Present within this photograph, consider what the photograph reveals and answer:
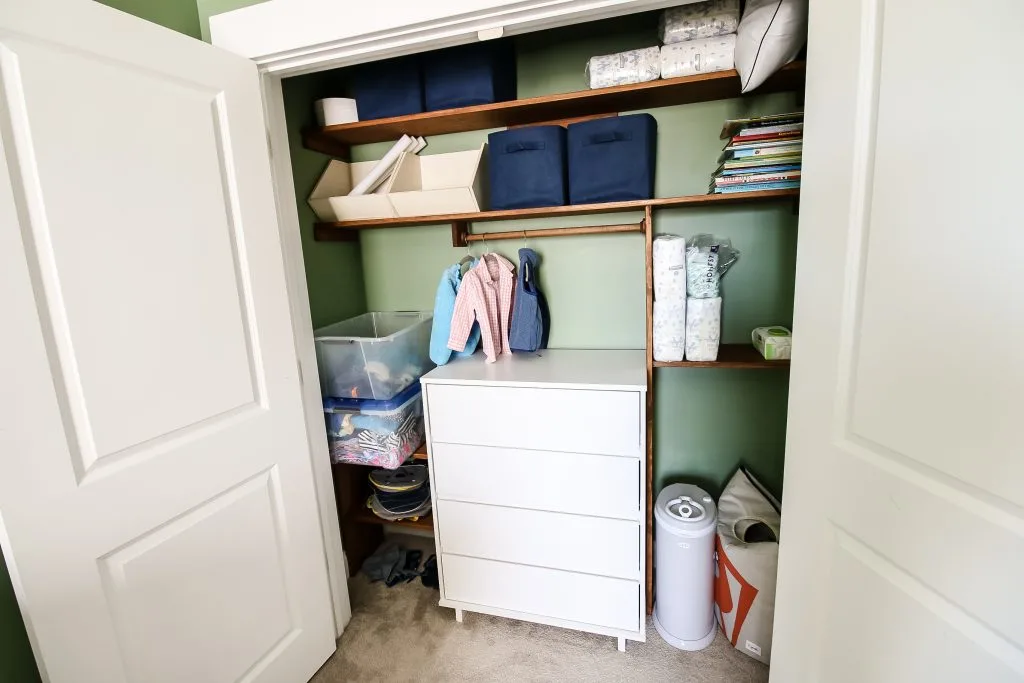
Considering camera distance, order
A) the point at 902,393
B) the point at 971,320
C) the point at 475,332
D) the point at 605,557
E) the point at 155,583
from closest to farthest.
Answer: the point at 971,320 < the point at 902,393 < the point at 155,583 < the point at 605,557 < the point at 475,332

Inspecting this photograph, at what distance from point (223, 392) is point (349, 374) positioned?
21.4 inches

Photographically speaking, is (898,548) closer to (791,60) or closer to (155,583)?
(791,60)

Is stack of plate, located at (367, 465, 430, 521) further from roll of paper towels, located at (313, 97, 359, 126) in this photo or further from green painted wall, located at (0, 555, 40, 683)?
roll of paper towels, located at (313, 97, 359, 126)

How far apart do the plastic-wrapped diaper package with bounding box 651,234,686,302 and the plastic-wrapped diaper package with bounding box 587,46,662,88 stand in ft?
1.67

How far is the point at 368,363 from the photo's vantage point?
5.55ft

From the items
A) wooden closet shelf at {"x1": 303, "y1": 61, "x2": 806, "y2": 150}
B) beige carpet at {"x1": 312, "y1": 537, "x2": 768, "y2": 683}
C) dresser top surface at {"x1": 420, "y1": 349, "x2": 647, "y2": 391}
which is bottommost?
beige carpet at {"x1": 312, "y1": 537, "x2": 768, "y2": 683}

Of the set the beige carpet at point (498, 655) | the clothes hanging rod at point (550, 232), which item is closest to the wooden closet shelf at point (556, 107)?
the clothes hanging rod at point (550, 232)

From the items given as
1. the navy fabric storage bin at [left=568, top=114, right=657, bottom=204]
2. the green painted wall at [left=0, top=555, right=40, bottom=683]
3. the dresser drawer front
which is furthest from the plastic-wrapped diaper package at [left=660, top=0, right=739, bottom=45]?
the green painted wall at [left=0, top=555, right=40, bottom=683]

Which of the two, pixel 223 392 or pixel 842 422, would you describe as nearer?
pixel 842 422

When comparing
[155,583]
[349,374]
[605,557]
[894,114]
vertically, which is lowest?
[605,557]

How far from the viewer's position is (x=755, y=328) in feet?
5.61

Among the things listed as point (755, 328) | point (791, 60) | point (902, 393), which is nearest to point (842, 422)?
point (902, 393)

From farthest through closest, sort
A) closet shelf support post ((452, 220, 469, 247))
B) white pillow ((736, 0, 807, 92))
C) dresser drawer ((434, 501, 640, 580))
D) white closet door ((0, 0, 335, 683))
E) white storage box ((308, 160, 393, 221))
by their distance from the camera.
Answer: closet shelf support post ((452, 220, 469, 247)) < white storage box ((308, 160, 393, 221)) < dresser drawer ((434, 501, 640, 580)) < white pillow ((736, 0, 807, 92)) < white closet door ((0, 0, 335, 683))

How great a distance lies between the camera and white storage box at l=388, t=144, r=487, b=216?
5.40 feet
